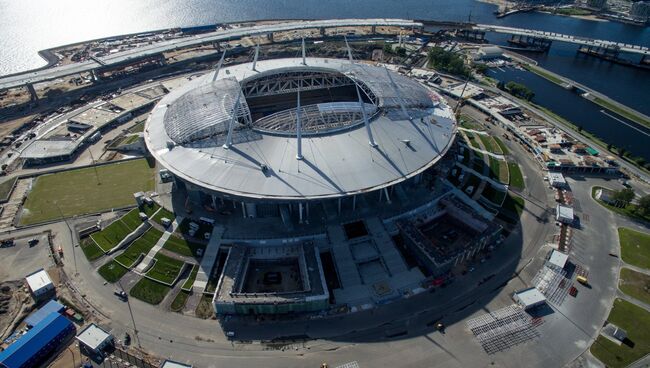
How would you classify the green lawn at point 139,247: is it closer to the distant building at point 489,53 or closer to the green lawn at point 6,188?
the green lawn at point 6,188

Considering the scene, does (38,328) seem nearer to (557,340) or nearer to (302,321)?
(302,321)

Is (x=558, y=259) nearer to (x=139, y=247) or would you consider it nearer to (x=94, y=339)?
(x=139, y=247)

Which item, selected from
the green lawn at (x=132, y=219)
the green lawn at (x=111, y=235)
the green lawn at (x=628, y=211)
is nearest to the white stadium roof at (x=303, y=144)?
the green lawn at (x=132, y=219)

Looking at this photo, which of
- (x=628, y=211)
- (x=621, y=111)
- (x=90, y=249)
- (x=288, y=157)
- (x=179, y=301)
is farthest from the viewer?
(x=621, y=111)

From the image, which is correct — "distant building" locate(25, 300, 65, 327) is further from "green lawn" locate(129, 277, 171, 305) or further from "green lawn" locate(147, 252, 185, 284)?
"green lawn" locate(147, 252, 185, 284)

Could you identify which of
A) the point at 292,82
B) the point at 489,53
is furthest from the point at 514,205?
the point at 489,53
